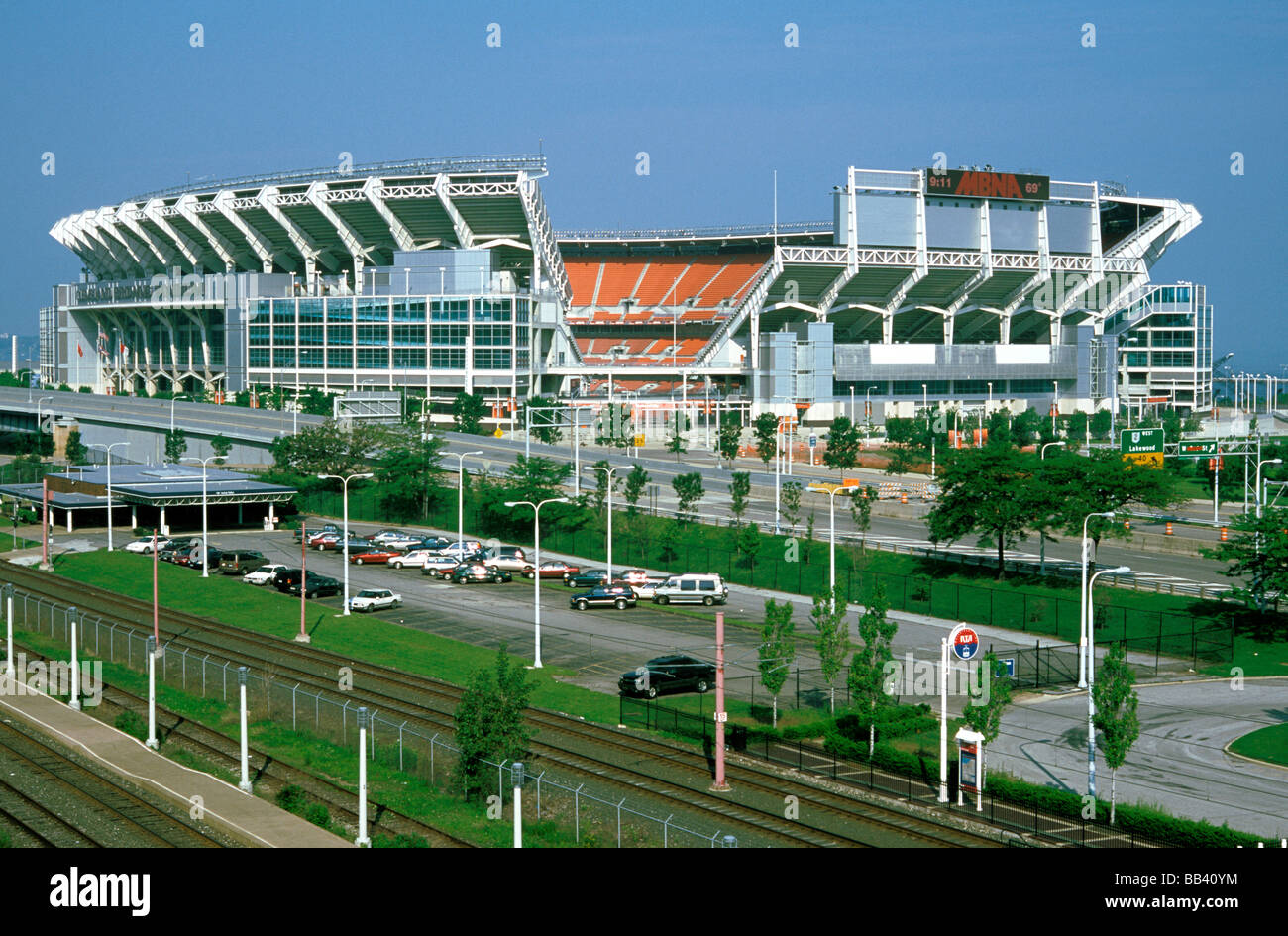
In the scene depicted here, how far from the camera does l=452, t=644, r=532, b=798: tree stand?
28.7 meters

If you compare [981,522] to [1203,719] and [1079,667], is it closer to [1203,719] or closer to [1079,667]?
[1079,667]

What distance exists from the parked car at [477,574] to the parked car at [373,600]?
7.08 m

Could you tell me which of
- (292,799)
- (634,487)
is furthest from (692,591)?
(292,799)

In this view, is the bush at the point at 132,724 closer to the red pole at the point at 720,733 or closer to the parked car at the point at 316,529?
the red pole at the point at 720,733

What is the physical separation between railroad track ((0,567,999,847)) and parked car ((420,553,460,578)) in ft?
48.2

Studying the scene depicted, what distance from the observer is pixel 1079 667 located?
4325 cm

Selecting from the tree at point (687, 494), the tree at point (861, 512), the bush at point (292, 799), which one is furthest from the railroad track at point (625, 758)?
the tree at point (861, 512)

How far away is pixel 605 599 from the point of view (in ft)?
185

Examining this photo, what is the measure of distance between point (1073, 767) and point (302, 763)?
1916 cm

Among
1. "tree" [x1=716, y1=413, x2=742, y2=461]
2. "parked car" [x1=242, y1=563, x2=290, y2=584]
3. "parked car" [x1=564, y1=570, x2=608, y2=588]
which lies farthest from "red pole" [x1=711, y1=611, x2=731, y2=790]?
"tree" [x1=716, y1=413, x2=742, y2=461]

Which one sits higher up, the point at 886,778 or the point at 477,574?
the point at 477,574

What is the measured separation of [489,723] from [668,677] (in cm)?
1219

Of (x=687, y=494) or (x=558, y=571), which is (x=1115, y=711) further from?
(x=687, y=494)
